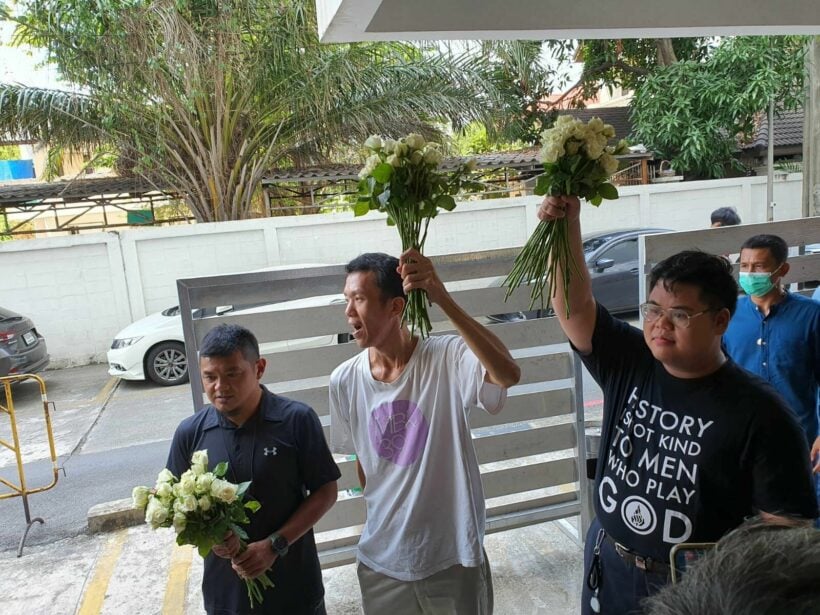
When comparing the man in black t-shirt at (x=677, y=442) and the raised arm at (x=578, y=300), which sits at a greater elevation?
the raised arm at (x=578, y=300)

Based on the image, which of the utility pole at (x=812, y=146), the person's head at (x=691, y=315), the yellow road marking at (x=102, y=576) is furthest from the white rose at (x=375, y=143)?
the utility pole at (x=812, y=146)

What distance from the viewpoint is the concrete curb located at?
4293mm

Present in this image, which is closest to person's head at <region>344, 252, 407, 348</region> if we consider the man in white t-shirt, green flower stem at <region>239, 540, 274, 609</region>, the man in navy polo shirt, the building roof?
the man in white t-shirt

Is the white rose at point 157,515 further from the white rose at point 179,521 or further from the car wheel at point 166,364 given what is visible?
the car wheel at point 166,364

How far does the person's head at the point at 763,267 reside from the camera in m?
2.70

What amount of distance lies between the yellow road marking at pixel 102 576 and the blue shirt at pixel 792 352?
3.62 m

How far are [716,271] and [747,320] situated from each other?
1.39 meters

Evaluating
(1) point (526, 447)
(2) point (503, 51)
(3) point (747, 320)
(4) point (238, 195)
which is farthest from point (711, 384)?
(4) point (238, 195)

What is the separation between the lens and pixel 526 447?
3.21 metres

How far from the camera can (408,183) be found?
1.65m

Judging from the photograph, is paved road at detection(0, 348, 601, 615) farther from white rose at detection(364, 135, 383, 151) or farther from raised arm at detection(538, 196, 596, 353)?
white rose at detection(364, 135, 383, 151)

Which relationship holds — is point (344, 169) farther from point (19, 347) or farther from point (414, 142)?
point (414, 142)

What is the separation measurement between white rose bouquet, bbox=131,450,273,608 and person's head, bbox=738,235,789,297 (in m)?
2.33

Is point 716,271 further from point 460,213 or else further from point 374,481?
point 460,213
